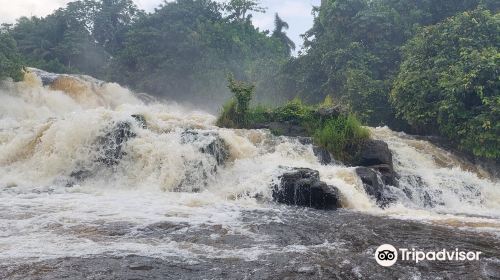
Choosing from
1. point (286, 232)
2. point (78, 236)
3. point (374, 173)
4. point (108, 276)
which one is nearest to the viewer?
point (108, 276)

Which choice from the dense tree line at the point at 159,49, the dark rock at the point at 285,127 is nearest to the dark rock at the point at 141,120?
the dark rock at the point at 285,127

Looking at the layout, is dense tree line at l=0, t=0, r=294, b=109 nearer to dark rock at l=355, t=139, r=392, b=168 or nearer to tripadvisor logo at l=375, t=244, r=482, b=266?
dark rock at l=355, t=139, r=392, b=168

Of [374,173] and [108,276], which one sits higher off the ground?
[374,173]

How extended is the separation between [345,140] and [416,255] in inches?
280

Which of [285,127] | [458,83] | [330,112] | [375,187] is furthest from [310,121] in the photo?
[458,83]

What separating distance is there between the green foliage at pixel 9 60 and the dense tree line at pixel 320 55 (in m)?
0.05

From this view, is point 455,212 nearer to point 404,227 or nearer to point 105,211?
point 404,227

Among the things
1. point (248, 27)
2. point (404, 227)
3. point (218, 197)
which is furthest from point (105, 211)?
point (248, 27)

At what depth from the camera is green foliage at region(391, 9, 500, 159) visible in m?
12.9

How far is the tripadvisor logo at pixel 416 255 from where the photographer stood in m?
4.80

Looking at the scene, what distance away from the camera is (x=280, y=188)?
862 centimetres

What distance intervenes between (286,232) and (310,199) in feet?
7.74

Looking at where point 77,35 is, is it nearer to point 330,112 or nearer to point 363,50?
point 363,50

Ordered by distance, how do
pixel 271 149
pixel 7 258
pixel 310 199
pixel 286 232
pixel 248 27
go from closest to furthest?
pixel 7 258
pixel 286 232
pixel 310 199
pixel 271 149
pixel 248 27
